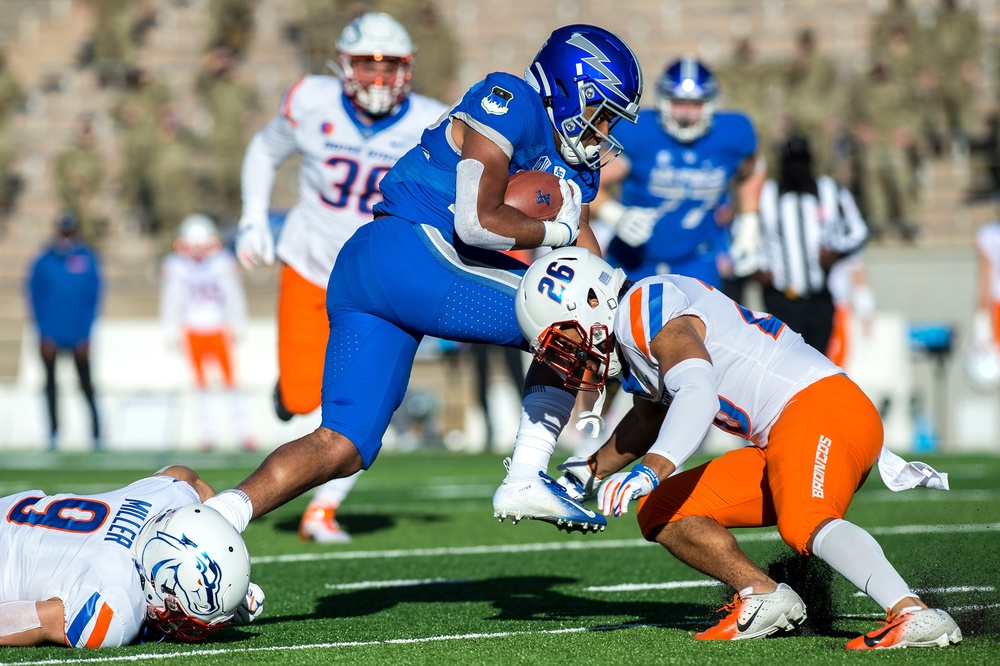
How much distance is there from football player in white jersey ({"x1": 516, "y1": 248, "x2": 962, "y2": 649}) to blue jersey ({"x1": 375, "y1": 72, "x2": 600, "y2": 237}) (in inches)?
17.4

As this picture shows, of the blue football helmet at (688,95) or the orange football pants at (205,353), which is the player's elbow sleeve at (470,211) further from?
the orange football pants at (205,353)

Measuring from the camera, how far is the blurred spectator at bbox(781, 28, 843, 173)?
51.1ft

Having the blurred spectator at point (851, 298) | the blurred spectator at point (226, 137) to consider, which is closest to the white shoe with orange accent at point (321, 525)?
the blurred spectator at point (851, 298)

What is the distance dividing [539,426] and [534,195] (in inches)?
27.0

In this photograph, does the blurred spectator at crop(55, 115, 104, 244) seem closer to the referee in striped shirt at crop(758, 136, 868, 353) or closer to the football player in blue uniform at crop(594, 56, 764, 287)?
the football player in blue uniform at crop(594, 56, 764, 287)

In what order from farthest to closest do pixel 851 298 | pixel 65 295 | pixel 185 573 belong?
pixel 851 298 < pixel 65 295 < pixel 185 573

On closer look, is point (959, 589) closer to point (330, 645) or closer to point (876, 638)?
point (876, 638)

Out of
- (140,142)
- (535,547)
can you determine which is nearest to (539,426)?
(535,547)

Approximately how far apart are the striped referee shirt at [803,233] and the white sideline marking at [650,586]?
3301 mm

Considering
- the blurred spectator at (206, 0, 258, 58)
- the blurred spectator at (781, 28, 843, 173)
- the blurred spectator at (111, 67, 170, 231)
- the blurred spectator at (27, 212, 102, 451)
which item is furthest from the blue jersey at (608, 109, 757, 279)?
the blurred spectator at (206, 0, 258, 58)

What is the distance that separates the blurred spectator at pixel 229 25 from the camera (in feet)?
60.1

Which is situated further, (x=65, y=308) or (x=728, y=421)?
(x=65, y=308)

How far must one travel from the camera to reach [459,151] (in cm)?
435

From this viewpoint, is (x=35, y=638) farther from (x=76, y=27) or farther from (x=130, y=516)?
(x=76, y=27)
